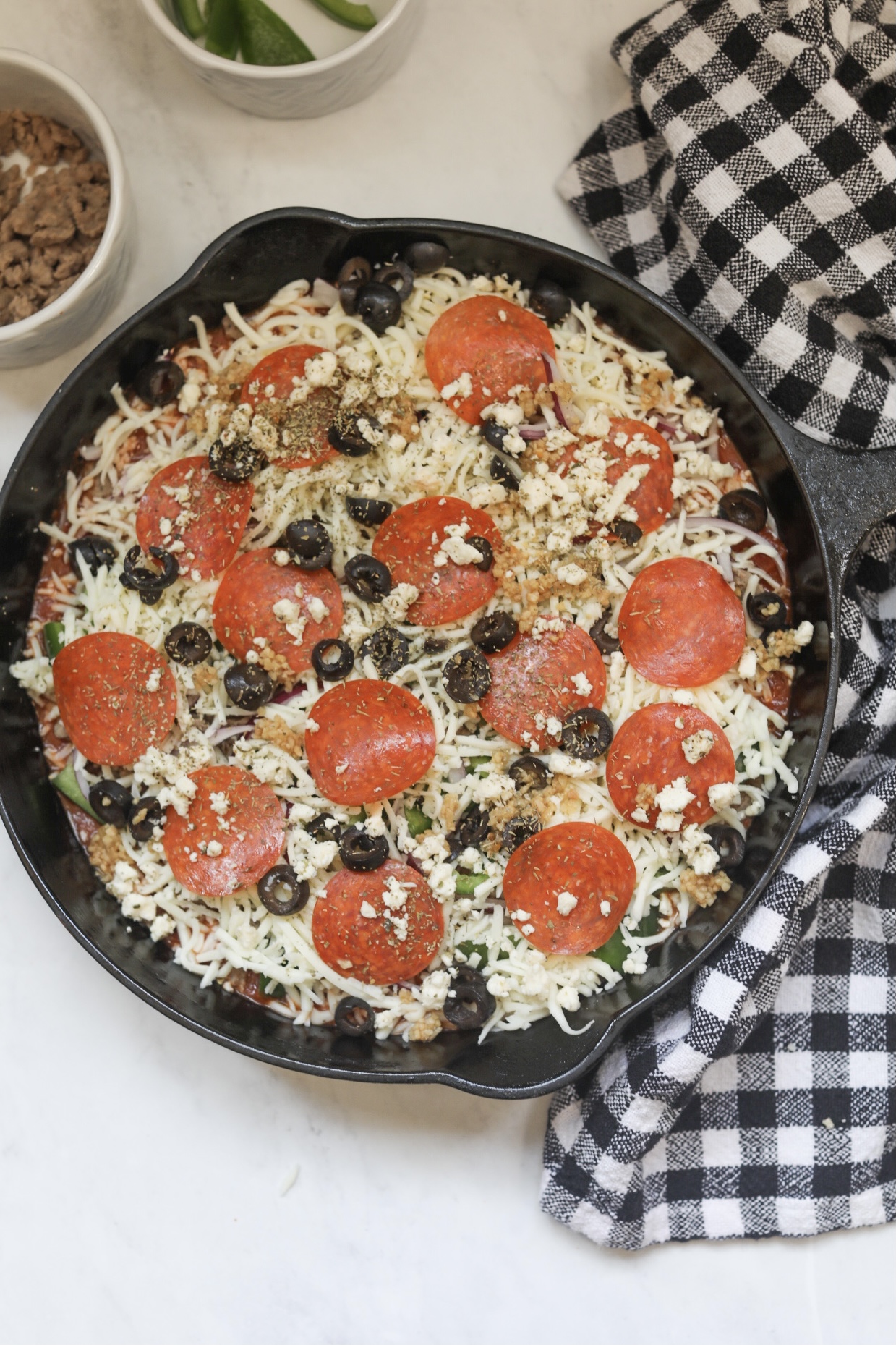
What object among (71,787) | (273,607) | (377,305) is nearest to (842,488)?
(377,305)

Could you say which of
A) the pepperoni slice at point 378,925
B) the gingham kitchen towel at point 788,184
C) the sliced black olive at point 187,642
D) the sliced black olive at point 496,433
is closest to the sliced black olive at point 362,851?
the pepperoni slice at point 378,925

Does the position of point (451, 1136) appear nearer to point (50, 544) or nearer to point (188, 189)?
point (50, 544)

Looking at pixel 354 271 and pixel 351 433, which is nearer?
pixel 351 433

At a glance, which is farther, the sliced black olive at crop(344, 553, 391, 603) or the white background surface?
the white background surface

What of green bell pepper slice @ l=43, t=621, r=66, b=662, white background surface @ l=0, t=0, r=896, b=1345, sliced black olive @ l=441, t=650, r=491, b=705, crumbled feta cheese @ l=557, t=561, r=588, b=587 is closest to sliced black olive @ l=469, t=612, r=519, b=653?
sliced black olive @ l=441, t=650, r=491, b=705

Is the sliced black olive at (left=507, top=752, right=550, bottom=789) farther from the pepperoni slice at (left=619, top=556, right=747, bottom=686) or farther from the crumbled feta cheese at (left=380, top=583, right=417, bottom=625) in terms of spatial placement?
the crumbled feta cheese at (left=380, top=583, right=417, bottom=625)

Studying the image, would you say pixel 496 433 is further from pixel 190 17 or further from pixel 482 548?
pixel 190 17
